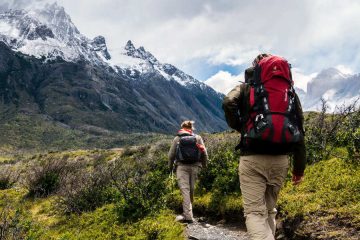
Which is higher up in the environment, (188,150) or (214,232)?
(188,150)

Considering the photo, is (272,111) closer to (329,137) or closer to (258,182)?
(258,182)

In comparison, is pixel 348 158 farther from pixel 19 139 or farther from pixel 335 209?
pixel 19 139

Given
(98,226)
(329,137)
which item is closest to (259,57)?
(98,226)

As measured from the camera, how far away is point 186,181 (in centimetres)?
Answer: 984

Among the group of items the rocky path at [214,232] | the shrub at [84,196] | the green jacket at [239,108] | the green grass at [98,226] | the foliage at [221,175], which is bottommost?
the rocky path at [214,232]

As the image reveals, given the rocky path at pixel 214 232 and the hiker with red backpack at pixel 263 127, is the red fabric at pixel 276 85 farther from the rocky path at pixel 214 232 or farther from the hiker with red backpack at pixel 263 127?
the rocky path at pixel 214 232

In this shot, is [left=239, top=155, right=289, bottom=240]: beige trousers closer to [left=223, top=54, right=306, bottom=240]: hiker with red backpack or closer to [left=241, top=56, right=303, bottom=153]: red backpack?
[left=223, top=54, right=306, bottom=240]: hiker with red backpack

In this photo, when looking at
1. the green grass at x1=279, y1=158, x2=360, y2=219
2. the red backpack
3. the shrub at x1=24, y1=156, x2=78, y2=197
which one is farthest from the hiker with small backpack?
the shrub at x1=24, y1=156, x2=78, y2=197

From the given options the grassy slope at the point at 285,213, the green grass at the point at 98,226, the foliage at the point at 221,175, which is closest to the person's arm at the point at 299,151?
the grassy slope at the point at 285,213

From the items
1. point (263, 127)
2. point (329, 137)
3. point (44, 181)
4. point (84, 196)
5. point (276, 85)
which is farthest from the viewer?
point (44, 181)

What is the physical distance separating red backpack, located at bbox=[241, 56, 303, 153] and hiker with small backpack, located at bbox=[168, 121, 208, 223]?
15.5ft

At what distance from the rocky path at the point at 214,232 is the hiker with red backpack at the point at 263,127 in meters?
3.44

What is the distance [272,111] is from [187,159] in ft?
16.9

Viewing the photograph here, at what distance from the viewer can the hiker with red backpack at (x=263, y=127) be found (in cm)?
469
